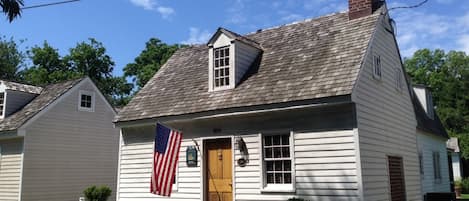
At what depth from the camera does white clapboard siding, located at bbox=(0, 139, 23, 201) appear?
18.1m

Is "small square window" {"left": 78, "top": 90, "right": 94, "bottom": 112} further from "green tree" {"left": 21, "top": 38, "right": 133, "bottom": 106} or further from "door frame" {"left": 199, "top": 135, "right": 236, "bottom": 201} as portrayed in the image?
"green tree" {"left": 21, "top": 38, "right": 133, "bottom": 106}

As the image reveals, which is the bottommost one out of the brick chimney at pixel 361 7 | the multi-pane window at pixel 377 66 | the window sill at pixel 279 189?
the window sill at pixel 279 189

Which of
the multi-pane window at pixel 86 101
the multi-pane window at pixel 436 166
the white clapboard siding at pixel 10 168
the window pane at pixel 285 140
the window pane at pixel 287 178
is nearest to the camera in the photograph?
the window pane at pixel 287 178

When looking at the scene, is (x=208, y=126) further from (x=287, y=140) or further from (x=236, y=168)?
(x=287, y=140)

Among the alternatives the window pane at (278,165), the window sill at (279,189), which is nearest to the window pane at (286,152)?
the window pane at (278,165)

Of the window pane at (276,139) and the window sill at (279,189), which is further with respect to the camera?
the window pane at (276,139)

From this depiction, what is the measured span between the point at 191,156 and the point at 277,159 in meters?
2.78

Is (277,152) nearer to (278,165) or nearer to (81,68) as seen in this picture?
(278,165)

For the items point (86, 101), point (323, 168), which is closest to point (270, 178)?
point (323, 168)

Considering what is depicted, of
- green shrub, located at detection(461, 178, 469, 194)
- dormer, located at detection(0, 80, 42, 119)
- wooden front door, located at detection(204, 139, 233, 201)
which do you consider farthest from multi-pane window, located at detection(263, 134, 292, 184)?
green shrub, located at detection(461, 178, 469, 194)

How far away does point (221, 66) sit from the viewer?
43.2 ft

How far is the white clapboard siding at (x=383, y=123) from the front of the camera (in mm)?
10586

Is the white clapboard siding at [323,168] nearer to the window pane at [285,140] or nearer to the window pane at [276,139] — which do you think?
the window pane at [285,140]

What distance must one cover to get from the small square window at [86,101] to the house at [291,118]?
282 inches
